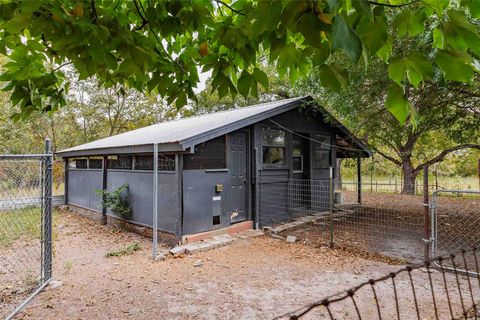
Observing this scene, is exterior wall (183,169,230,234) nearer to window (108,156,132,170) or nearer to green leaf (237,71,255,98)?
window (108,156,132,170)

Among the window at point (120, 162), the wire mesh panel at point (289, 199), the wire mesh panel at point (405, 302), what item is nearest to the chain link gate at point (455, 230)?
the wire mesh panel at point (405, 302)

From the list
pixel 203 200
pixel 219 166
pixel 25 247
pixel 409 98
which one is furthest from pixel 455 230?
pixel 25 247

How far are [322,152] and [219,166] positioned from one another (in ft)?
14.4

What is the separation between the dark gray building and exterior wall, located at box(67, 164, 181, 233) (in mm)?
21

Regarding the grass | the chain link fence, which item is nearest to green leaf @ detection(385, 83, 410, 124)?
the chain link fence

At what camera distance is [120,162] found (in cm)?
839

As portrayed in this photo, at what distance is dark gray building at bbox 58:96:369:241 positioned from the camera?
649 cm

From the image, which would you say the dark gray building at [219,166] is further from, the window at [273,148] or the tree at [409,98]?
the tree at [409,98]

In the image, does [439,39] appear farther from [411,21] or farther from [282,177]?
[282,177]

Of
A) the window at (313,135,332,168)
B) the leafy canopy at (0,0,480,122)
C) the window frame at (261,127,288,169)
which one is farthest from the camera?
the window at (313,135,332,168)

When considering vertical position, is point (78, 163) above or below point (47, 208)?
above

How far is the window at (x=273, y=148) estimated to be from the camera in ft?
26.9

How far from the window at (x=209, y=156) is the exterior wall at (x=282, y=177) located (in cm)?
105

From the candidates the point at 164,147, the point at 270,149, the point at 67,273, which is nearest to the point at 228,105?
the point at 270,149
